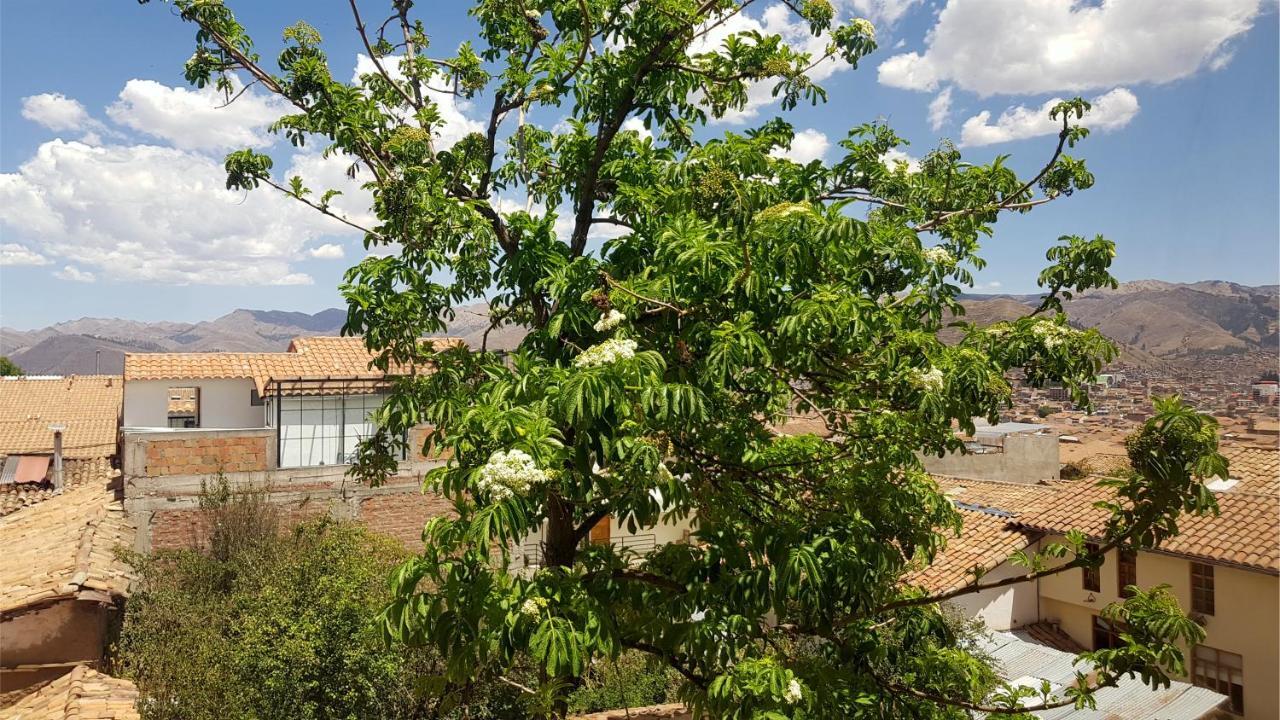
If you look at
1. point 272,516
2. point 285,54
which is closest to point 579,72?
point 285,54

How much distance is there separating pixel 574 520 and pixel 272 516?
41.2 feet

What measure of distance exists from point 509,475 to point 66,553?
14045mm

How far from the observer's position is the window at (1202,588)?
53.7ft

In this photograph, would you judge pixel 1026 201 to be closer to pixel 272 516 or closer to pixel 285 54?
pixel 285 54

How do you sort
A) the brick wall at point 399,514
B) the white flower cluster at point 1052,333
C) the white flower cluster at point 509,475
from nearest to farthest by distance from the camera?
the white flower cluster at point 509,475
the white flower cluster at point 1052,333
the brick wall at point 399,514

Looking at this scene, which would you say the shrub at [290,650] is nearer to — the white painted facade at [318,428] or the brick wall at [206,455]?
the brick wall at [206,455]

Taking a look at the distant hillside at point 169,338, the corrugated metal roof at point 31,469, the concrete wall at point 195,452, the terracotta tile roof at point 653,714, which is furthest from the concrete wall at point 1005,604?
the distant hillside at point 169,338

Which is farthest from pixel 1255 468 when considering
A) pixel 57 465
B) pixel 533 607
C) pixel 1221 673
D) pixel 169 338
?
pixel 169 338

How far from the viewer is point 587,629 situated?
4199 mm

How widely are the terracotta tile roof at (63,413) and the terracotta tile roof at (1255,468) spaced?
112 feet

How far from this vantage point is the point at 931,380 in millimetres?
4387

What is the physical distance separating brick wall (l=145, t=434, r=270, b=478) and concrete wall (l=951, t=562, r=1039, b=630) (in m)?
15.2

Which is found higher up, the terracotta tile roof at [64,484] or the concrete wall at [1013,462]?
the concrete wall at [1013,462]

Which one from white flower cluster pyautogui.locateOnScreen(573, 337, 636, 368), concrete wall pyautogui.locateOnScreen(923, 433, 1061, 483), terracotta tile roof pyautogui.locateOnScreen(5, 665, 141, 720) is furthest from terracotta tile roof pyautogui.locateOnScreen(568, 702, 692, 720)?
concrete wall pyautogui.locateOnScreen(923, 433, 1061, 483)
